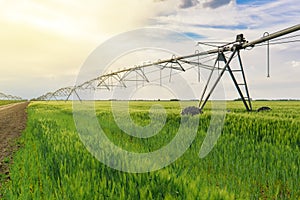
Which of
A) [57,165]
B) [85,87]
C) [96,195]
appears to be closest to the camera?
[96,195]

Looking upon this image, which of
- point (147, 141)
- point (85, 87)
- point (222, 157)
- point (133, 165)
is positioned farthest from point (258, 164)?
point (85, 87)

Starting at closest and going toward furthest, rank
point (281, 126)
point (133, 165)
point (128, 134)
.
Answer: point (133, 165) < point (281, 126) < point (128, 134)

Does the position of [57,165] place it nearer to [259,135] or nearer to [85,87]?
[259,135]

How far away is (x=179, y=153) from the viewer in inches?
269

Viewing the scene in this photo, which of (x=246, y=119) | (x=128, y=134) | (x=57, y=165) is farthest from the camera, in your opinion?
(x=128, y=134)

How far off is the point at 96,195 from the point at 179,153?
3.64 m

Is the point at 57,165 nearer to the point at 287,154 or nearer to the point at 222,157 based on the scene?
the point at 222,157

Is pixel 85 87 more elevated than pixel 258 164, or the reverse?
pixel 85 87

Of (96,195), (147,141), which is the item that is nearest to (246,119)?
(147,141)

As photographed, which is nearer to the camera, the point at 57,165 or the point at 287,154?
the point at 57,165

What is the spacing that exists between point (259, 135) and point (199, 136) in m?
1.82

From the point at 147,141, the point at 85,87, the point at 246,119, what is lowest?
the point at 147,141

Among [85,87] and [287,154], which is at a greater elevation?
[85,87]

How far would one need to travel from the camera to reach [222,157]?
6.32 metres
